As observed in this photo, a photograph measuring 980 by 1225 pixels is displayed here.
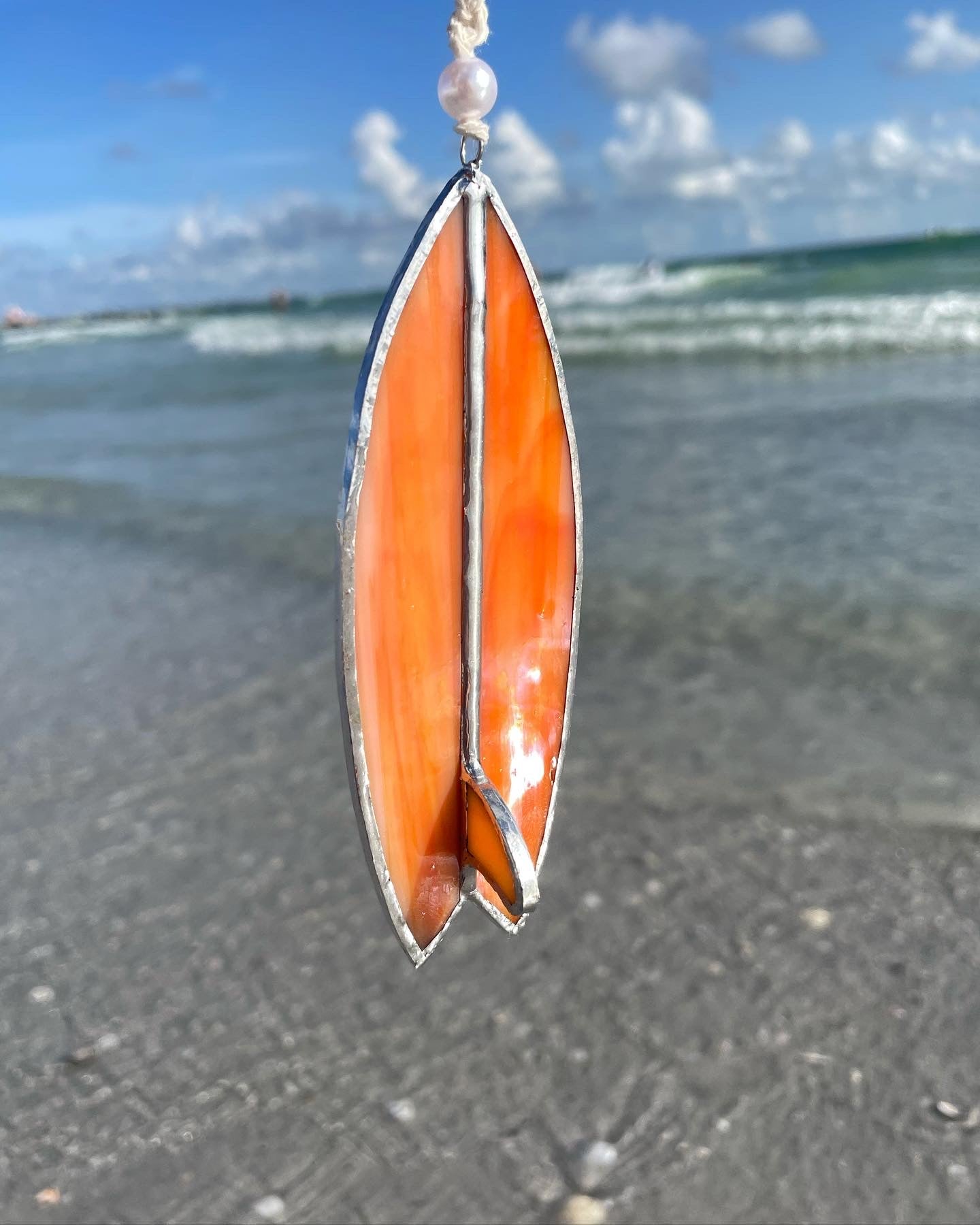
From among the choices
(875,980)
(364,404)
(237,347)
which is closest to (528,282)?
(364,404)

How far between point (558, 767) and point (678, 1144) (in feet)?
2.15

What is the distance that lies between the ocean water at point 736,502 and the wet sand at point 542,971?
0.08ft

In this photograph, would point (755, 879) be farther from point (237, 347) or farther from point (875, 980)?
point (237, 347)

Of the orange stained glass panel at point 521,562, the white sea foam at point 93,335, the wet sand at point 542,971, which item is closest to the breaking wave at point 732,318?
the white sea foam at point 93,335

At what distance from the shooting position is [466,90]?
1.23m

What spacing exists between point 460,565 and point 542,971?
1.05m

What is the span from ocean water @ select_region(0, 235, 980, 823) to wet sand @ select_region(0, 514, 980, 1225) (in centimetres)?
3

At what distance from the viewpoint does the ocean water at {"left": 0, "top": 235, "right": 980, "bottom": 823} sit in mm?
3006

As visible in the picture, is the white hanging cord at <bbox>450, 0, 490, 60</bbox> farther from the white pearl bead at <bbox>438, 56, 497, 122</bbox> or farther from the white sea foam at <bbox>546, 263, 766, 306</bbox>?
the white sea foam at <bbox>546, 263, 766, 306</bbox>

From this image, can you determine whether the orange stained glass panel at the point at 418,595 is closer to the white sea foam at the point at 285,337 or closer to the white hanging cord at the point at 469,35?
the white hanging cord at the point at 469,35

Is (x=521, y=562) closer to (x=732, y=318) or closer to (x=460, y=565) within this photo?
(x=460, y=565)

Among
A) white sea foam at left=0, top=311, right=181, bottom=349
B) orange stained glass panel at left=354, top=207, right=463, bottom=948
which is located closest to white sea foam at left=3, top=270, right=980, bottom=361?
white sea foam at left=0, top=311, right=181, bottom=349

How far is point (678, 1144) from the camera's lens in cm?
178

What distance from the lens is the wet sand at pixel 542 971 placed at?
1754 millimetres
